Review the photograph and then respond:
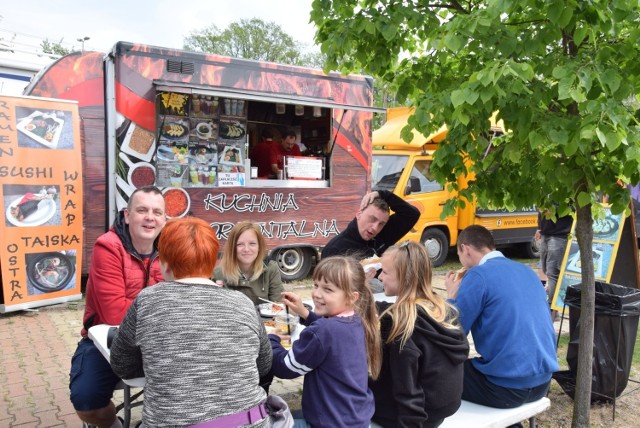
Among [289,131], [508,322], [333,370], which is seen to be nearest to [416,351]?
[333,370]

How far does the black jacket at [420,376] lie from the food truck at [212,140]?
4.76 meters

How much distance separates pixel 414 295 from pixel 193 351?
1.08 metres

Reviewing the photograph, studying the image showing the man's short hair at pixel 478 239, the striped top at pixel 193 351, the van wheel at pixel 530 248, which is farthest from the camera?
the van wheel at pixel 530 248

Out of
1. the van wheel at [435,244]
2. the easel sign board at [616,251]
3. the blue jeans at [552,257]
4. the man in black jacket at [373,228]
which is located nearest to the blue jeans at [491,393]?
the man in black jacket at [373,228]

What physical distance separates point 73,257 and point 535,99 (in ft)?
18.2

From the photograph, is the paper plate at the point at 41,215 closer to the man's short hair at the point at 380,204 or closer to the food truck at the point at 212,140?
the food truck at the point at 212,140

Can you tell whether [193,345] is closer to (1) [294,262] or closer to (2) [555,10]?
(2) [555,10]

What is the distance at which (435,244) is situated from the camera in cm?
965

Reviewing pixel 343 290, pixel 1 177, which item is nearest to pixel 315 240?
pixel 1 177

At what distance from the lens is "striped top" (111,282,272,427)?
184 centimetres

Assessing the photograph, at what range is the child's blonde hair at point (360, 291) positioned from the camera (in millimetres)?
2252

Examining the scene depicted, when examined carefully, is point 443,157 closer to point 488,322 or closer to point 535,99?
point 535,99

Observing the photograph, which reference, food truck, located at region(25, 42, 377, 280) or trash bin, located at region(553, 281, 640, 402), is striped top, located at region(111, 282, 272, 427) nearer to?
trash bin, located at region(553, 281, 640, 402)

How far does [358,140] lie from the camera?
8.36 meters
